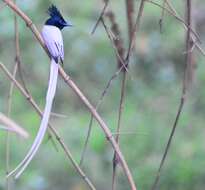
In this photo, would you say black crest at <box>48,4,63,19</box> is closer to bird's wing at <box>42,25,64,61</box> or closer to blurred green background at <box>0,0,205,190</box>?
bird's wing at <box>42,25,64,61</box>

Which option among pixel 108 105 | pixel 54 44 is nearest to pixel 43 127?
pixel 54 44

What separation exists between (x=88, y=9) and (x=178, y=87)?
1.19m

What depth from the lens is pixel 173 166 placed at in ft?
15.8

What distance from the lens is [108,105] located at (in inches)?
239

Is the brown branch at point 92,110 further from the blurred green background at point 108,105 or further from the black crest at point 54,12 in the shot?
the blurred green background at point 108,105

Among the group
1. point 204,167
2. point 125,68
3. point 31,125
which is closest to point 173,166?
point 204,167

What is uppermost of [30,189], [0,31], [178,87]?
[0,31]

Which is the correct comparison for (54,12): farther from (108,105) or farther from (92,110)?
(108,105)

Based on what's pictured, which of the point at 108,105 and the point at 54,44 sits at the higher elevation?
the point at 54,44

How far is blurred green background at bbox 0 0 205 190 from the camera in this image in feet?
15.9

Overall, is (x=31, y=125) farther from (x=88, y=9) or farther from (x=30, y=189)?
(x=88, y=9)

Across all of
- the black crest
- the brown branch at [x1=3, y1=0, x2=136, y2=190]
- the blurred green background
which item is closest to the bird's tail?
the brown branch at [x1=3, y1=0, x2=136, y2=190]

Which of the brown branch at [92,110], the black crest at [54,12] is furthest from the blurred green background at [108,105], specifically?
the brown branch at [92,110]

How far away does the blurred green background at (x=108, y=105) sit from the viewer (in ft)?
15.9
